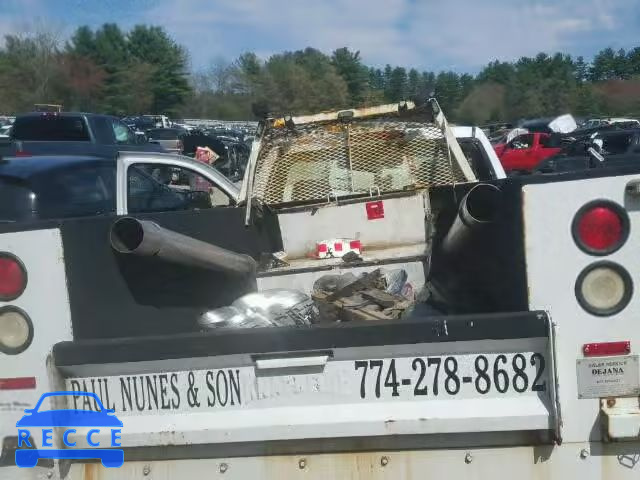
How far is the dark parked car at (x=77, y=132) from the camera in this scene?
16500mm

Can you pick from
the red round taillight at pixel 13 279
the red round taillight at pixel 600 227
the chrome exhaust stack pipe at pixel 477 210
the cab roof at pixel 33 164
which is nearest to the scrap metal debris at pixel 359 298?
the chrome exhaust stack pipe at pixel 477 210

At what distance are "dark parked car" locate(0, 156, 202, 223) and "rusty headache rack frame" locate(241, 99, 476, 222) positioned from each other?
183 cm

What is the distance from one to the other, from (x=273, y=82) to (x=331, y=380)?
1899 cm

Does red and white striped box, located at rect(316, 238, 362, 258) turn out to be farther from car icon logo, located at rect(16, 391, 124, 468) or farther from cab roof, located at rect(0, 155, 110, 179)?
cab roof, located at rect(0, 155, 110, 179)

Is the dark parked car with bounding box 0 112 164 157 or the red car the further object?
the red car

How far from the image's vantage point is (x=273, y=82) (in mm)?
21188

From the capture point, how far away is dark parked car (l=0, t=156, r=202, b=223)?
7.01 meters

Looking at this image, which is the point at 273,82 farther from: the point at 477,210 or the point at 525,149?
the point at 477,210

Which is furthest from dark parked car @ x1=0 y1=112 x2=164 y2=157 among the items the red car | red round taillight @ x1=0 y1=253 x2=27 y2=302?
the red car

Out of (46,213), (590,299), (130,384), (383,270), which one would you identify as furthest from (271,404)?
(46,213)

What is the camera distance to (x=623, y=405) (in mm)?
2584

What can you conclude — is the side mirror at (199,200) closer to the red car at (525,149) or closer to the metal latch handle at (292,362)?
the metal latch handle at (292,362)

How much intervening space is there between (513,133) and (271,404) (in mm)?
26559

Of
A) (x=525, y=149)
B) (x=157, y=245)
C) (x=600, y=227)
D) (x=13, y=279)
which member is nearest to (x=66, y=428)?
(x=13, y=279)
